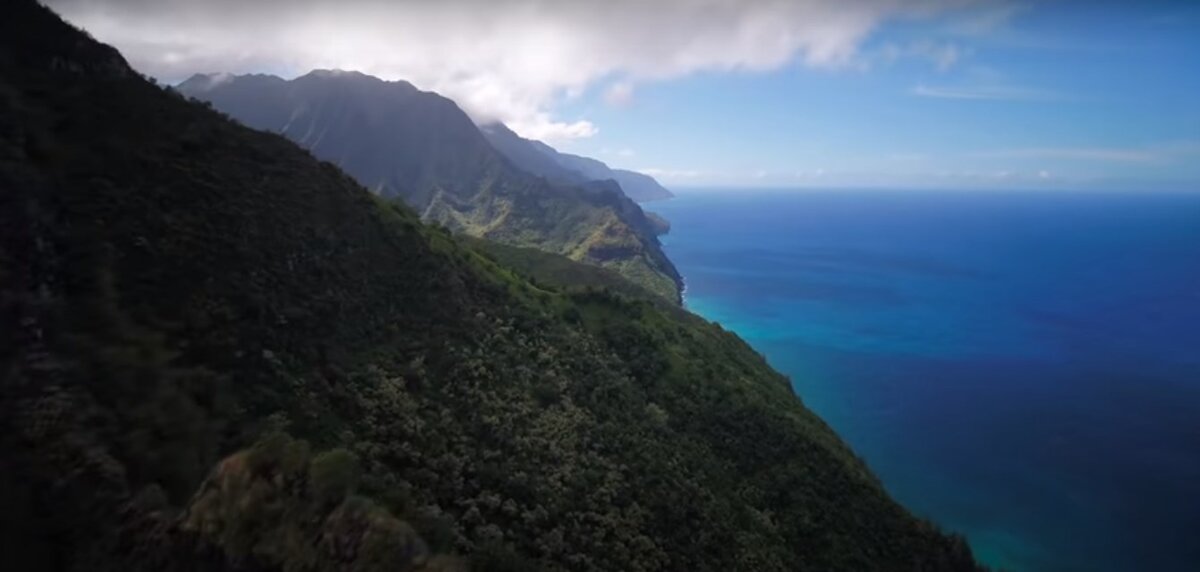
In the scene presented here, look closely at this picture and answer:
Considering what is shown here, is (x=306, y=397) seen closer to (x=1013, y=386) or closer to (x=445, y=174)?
(x=1013, y=386)

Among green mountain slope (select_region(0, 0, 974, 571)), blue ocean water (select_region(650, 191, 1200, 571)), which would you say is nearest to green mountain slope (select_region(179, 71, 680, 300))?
blue ocean water (select_region(650, 191, 1200, 571))

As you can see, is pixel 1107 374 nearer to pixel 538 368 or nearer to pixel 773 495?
pixel 773 495

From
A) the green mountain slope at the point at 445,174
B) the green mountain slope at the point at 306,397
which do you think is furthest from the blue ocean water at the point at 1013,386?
the green mountain slope at the point at 445,174

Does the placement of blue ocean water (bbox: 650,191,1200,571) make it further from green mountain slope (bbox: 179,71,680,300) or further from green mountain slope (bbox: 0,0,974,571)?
green mountain slope (bbox: 179,71,680,300)

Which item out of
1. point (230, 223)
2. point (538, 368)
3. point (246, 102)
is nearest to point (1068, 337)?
point (538, 368)

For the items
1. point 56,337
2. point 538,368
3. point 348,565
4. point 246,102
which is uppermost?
point 246,102

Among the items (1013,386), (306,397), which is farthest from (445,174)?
(306,397)
